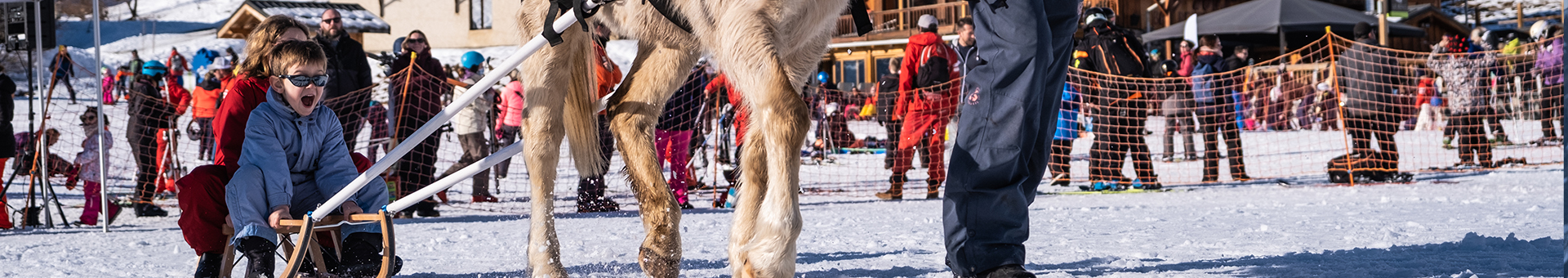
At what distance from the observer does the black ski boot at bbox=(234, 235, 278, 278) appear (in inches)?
118

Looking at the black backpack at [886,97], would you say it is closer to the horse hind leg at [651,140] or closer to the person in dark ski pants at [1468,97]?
the person in dark ski pants at [1468,97]

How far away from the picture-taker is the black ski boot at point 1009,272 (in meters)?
2.67

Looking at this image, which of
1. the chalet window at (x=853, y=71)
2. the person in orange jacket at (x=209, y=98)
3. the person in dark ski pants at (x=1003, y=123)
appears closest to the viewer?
the person in dark ski pants at (x=1003, y=123)

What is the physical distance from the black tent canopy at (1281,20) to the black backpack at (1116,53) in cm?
1330

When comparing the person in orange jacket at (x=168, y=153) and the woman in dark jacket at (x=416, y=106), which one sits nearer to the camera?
the woman in dark jacket at (x=416, y=106)

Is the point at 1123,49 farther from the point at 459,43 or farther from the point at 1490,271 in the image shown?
the point at 459,43

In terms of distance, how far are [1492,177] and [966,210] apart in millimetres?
7742

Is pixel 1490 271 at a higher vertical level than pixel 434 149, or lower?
lower

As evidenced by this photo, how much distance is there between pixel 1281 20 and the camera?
20.7 m

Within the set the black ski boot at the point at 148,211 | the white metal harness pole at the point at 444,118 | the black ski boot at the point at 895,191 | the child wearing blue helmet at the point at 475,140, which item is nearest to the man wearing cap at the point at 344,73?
the child wearing blue helmet at the point at 475,140

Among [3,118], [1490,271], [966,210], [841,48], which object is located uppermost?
[841,48]

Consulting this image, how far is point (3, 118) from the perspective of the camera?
271 inches

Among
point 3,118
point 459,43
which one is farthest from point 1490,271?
point 459,43

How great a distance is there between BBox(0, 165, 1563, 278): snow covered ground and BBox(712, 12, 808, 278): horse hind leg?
3.31ft
